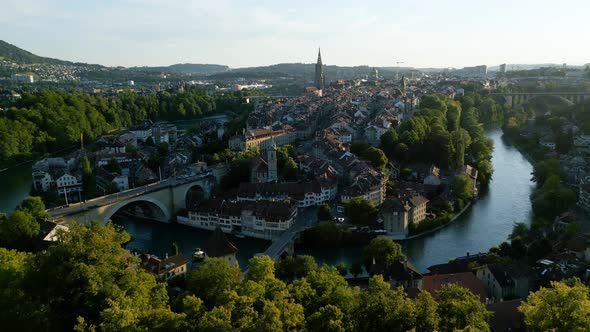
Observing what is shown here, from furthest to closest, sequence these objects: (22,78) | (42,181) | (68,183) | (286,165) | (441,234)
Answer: (22,78) → (42,181) → (68,183) → (286,165) → (441,234)

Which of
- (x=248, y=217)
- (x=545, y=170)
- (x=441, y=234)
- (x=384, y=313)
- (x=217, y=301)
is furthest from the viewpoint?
(x=545, y=170)

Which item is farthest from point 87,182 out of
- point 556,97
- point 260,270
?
point 556,97

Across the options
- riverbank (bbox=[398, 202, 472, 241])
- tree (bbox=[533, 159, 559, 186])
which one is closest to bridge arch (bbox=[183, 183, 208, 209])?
riverbank (bbox=[398, 202, 472, 241])

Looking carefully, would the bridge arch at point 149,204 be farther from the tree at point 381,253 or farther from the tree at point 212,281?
the tree at point 381,253

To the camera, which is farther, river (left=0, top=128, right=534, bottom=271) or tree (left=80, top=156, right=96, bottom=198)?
tree (left=80, top=156, right=96, bottom=198)

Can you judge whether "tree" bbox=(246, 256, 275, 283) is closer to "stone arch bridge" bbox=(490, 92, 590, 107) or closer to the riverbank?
the riverbank

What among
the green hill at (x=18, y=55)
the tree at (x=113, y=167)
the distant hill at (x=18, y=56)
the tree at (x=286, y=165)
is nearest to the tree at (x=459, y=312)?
the tree at (x=286, y=165)

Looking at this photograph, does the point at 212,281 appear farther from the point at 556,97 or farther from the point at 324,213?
the point at 556,97
